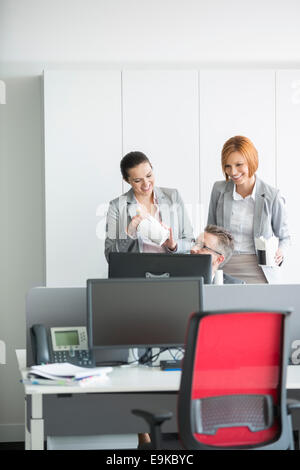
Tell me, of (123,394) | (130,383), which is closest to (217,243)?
(123,394)

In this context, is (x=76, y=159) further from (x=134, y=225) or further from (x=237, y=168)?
(x=237, y=168)

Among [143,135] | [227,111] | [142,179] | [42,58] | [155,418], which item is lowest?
[155,418]

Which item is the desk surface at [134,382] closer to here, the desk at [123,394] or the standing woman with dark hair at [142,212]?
the desk at [123,394]

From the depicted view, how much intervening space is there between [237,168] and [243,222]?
14.5 inches

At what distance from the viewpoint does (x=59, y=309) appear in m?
3.45

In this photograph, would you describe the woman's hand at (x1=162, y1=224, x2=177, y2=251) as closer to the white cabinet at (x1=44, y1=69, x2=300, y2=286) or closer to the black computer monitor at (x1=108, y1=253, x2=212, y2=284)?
the white cabinet at (x1=44, y1=69, x2=300, y2=286)

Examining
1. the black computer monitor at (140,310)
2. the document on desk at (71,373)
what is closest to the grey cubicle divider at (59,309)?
the black computer monitor at (140,310)

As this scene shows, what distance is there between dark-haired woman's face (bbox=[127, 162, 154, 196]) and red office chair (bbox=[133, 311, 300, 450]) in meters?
2.42

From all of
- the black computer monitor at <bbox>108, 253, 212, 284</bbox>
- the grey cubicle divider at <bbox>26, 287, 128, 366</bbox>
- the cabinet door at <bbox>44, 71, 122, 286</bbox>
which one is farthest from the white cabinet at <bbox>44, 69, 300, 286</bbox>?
the grey cubicle divider at <bbox>26, 287, 128, 366</bbox>

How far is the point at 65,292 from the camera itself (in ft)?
11.4

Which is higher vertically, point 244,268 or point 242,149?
point 242,149

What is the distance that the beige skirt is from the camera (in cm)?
493

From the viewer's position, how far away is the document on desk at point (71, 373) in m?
2.96
